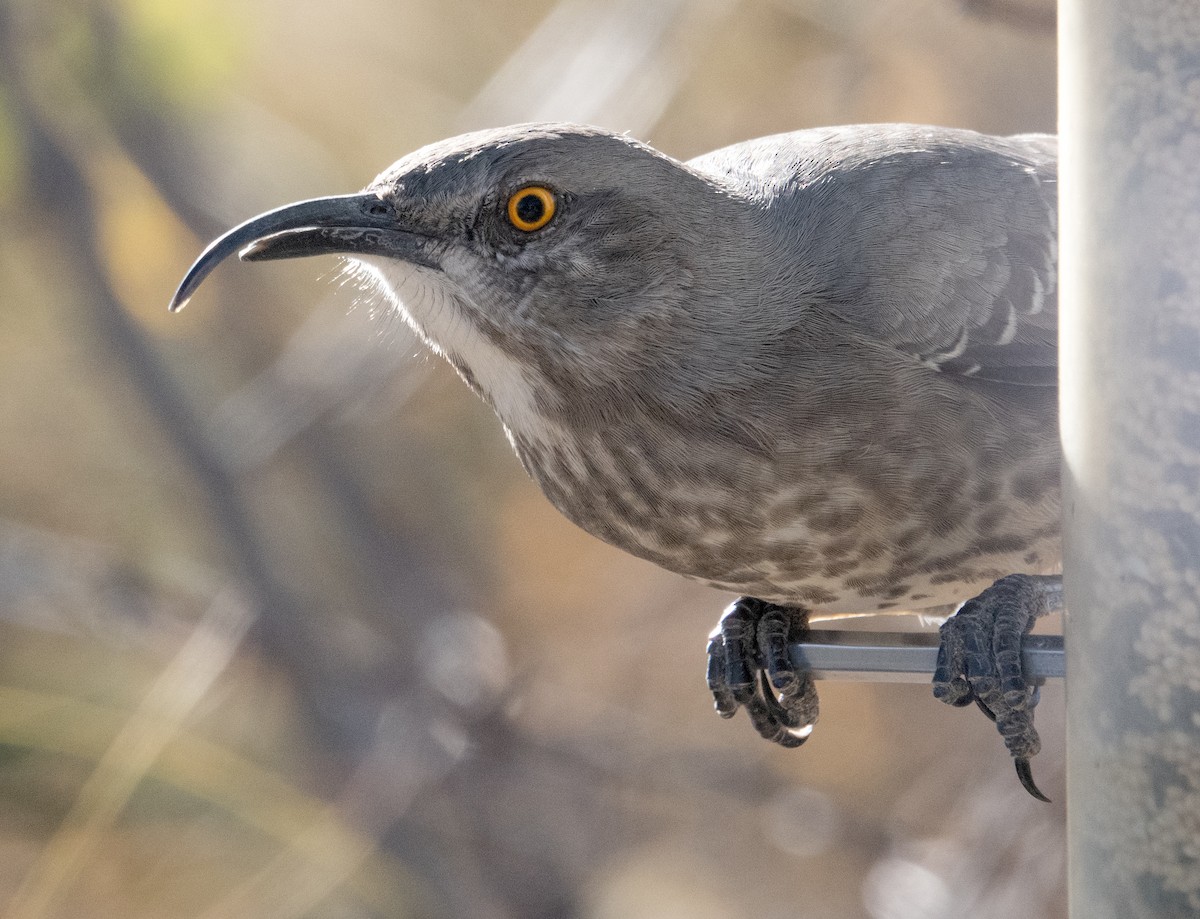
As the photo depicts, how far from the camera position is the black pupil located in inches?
106

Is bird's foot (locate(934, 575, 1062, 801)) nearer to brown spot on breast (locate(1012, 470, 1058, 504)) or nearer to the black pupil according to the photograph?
brown spot on breast (locate(1012, 470, 1058, 504))

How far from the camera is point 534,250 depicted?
2.71 metres

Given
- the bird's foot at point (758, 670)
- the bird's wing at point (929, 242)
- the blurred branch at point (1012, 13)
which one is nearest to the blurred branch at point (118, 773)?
the bird's foot at point (758, 670)

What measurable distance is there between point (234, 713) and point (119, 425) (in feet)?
4.30

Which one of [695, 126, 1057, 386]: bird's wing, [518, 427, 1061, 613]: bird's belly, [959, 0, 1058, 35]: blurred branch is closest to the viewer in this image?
[518, 427, 1061, 613]: bird's belly

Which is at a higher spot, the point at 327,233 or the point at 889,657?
the point at 327,233

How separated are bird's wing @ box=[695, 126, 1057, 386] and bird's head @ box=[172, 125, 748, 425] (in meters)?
0.23

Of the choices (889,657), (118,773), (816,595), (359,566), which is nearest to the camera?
(889,657)

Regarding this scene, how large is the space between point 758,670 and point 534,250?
1.07 metres

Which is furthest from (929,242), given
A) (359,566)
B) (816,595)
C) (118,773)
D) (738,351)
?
(359,566)

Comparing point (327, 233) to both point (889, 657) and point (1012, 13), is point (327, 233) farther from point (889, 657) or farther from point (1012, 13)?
point (1012, 13)

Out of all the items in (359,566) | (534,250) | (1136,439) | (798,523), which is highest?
(534,250)

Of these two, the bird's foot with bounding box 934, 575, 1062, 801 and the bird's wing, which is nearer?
the bird's foot with bounding box 934, 575, 1062, 801

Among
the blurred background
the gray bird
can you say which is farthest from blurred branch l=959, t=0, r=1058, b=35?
the gray bird
